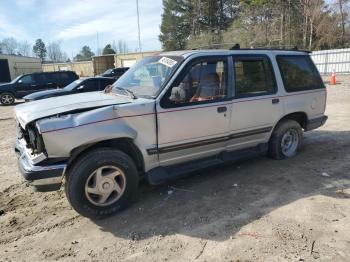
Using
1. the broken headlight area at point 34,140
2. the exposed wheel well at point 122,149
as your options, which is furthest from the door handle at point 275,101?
the broken headlight area at point 34,140

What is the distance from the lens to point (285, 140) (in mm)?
6113

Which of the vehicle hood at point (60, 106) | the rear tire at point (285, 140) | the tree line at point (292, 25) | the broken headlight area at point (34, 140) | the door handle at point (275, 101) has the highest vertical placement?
the tree line at point (292, 25)

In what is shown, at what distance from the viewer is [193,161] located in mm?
4781

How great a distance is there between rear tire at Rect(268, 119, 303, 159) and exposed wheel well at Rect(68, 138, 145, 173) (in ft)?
8.63

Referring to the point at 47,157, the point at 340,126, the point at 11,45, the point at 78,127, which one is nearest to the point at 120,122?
the point at 78,127

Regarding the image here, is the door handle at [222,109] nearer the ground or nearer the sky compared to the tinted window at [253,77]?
nearer the ground

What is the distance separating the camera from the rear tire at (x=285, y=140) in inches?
229

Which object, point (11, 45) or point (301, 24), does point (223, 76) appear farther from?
point (11, 45)

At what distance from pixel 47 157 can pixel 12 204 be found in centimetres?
149

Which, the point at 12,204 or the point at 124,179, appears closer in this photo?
the point at 124,179

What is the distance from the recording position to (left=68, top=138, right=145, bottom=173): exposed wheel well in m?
3.84

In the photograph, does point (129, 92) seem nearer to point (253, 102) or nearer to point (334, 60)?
point (253, 102)

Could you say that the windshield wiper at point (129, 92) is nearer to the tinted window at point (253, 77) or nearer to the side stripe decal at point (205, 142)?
the side stripe decal at point (205, 142)

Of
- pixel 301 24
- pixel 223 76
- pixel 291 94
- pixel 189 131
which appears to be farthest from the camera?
pixel 301 24
